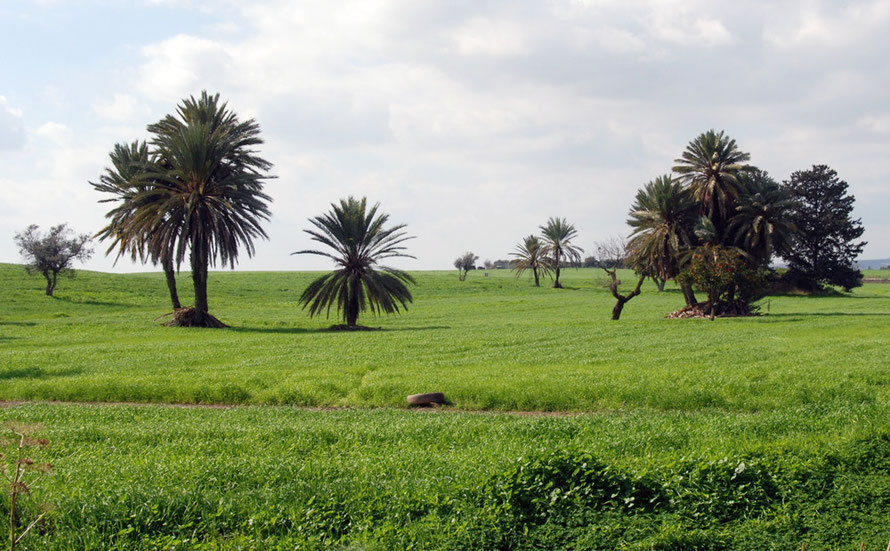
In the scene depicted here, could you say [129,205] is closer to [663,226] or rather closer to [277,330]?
[277,330]

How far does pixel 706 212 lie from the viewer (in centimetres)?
4903

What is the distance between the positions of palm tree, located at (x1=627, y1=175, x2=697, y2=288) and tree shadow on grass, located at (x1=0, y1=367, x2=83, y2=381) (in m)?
36.6

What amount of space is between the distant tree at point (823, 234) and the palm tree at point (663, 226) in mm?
34554

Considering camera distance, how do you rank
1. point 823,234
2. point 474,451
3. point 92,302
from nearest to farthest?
point 474,451, point 92,302, point 823,234

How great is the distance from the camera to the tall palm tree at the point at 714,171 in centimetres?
4684

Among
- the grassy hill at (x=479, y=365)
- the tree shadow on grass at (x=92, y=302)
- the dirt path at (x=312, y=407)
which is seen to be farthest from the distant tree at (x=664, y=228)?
the tree shadow on grass at (x=92, y=302)

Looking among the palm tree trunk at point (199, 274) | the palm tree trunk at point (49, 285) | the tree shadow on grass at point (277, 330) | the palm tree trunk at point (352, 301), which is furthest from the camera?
Result: the palm tree trunk at point (49, 285)

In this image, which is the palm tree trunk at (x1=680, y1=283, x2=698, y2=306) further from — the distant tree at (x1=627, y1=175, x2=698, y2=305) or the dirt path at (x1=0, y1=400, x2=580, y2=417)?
the dirt path at (x1=0, y1=400, x2=580, y2=417)

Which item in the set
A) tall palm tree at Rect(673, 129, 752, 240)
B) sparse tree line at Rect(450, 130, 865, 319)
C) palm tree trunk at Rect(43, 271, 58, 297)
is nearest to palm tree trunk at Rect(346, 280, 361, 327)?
sparse tree line at Rect(450, 130, 865, 319)

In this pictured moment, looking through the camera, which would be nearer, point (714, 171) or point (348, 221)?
point (348, 221)

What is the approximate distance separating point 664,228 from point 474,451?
4069 cm

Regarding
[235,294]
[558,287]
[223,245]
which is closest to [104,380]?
[223,245]

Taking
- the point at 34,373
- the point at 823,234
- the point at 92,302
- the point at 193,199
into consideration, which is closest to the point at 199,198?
the point at 193,199

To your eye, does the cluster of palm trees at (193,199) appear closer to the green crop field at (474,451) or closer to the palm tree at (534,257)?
the green crop field at (474,451)
